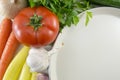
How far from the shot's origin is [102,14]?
913 millimetres

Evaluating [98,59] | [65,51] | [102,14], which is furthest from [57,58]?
[102,14]

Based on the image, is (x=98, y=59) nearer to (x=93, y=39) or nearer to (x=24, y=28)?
(x=93, y=39)

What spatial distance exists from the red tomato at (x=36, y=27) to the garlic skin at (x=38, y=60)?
25 mm

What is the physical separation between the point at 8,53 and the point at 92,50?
0.95ft

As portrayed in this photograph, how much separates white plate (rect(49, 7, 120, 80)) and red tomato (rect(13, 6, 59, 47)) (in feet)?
0.25

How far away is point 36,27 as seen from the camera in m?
0.72

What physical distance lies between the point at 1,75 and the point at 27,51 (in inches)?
4.7

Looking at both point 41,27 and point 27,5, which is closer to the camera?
point 41,27

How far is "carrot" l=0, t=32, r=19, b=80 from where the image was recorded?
33.5 inches

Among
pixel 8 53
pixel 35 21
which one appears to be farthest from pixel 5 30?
pixel 35 21

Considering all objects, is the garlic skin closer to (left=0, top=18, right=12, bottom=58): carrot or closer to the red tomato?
the red tomato

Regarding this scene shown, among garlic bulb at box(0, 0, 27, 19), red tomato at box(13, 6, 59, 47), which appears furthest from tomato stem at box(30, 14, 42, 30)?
garlic bulb at box(0, 0, 27, 19)

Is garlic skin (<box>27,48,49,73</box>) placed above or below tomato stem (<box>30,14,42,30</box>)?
below

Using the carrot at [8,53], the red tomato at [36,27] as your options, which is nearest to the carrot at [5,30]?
the carrot at [8,53]
